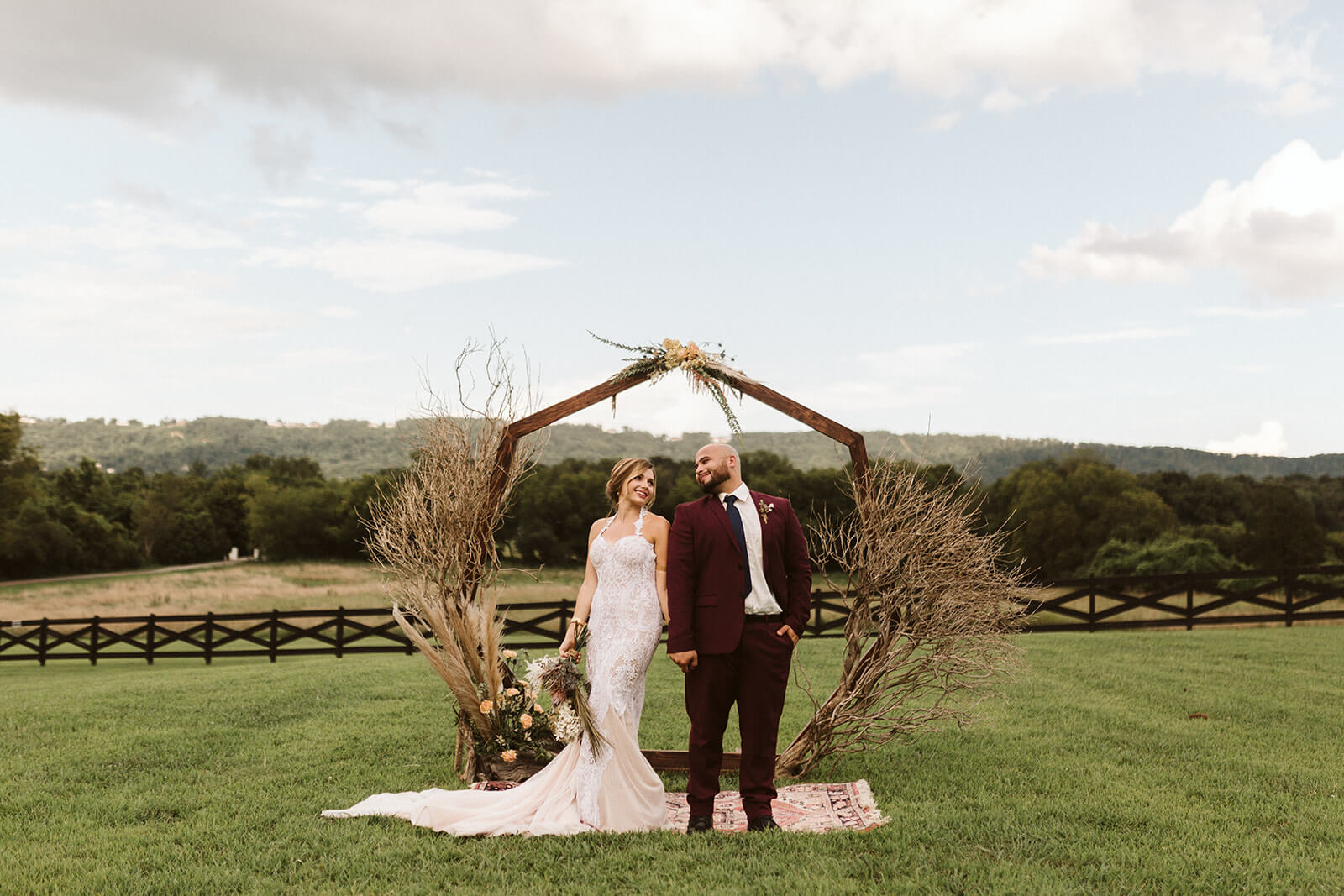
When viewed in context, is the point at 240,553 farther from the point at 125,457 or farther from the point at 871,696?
the point at 871,696

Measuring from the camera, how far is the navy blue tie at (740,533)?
5871mm

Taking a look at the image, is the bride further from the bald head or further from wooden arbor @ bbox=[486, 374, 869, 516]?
wooden arbor @ bbox=[486, 374, 869, 516]

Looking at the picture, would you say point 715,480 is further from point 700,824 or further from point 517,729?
point 517,729

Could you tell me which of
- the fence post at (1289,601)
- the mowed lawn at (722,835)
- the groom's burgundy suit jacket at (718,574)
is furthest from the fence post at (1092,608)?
the groom's burgundy suit jacket at (718,574)

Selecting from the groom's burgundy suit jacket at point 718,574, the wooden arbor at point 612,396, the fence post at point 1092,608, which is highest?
the wooden arbor at point 612,396

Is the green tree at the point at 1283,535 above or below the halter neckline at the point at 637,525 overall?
below

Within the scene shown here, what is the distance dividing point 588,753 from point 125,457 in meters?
121

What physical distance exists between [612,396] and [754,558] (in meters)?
2.16

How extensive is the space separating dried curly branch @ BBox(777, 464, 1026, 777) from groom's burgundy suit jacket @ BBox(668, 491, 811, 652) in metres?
1.34

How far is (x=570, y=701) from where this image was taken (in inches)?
247

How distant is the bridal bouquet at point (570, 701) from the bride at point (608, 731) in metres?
0.06

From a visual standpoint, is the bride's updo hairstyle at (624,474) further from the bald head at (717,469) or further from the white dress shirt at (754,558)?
the white dress shirt at (754,558)

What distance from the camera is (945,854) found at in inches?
207

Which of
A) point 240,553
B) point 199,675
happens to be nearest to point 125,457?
point 240,553
